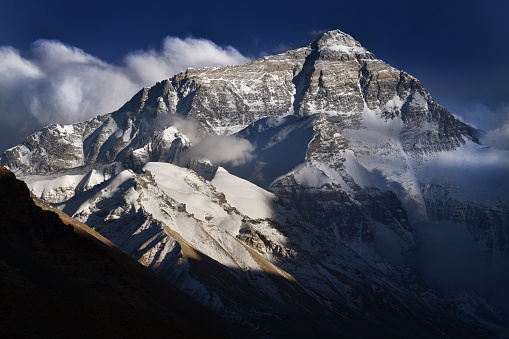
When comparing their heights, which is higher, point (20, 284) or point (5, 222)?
point (5, 222)

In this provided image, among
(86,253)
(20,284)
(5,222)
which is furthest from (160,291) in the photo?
(20,284)

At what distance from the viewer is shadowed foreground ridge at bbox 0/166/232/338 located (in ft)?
182

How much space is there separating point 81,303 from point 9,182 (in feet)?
90.5

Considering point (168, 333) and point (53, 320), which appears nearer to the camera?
point (53, 320)

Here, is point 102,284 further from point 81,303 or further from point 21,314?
point 21,314

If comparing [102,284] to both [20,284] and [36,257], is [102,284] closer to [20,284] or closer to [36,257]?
[36,257]

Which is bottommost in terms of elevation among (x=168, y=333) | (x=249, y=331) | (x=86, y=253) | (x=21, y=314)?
(x=21, y=314)

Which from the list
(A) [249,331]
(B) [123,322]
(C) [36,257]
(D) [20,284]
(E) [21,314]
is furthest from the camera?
(A) [249,331]

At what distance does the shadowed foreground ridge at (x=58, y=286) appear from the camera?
5538 centimetres

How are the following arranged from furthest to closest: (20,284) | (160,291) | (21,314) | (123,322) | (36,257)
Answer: (160,291)
(36,257)
(20,284)
(123,322)
(21,314)

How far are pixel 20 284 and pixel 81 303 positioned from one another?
650 centimetres

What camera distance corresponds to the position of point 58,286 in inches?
2744

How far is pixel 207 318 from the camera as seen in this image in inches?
6713

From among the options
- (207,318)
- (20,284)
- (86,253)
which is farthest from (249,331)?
(20,284)
